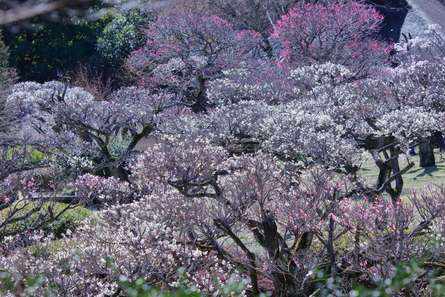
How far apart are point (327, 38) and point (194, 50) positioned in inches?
139

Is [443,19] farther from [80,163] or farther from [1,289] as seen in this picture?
[1,289]

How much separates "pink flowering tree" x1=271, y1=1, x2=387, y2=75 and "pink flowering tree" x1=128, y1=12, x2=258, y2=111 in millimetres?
1306

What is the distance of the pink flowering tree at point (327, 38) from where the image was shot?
19016 millimetres

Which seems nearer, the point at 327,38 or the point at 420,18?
the point at 327,38

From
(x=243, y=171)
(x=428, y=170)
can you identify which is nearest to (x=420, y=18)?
(x=428, y=170)

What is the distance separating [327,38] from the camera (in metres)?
19.4

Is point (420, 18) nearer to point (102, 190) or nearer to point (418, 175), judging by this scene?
point (418, 175)

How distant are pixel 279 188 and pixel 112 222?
70.2 inches

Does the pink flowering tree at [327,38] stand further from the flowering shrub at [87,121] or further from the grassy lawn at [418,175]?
the flowering shrub at [87,121]

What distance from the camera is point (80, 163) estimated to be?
14430mm

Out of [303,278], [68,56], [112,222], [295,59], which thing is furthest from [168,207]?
[68,56]

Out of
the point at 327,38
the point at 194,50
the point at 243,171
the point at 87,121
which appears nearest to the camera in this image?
the point at 243,171

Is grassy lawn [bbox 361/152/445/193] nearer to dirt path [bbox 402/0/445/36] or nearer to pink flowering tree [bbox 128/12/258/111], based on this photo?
pink flowering tree [bbox 128/12/258/111]

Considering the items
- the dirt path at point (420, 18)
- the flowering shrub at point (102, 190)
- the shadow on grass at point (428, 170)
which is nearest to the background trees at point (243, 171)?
the flowering shrub at point (102, 190)
